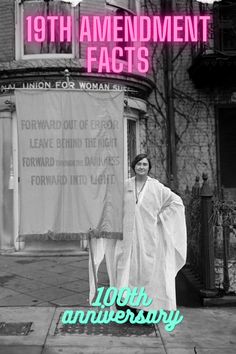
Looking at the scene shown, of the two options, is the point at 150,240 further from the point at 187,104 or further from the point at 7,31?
the point at 187,104

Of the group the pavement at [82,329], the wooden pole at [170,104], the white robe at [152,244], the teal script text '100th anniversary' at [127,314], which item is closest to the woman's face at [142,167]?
the white robe at [152,244]

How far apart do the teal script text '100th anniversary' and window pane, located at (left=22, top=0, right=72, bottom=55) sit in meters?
5.60

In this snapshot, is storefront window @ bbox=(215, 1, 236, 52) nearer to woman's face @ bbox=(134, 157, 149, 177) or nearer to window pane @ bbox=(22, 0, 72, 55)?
window pane @ bbox=(22, 0, 72, 55)

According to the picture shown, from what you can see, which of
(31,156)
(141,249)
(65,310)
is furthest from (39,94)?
(65,310)

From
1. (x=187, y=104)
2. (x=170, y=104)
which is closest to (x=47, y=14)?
(x=170, y=104)

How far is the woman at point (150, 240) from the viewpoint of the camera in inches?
179

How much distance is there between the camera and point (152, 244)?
179 inches

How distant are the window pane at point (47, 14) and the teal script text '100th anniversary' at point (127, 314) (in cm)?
560

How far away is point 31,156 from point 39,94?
68cm

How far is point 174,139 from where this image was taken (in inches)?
404

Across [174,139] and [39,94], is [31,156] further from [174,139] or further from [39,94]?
[174,139]

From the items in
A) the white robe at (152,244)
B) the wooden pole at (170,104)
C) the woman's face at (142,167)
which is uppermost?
the wooden pole at (170,104)

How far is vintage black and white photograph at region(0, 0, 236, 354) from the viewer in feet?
14.8

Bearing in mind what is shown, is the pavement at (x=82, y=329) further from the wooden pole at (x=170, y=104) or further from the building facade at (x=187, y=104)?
the wooden pole at (x=170, y=104)
